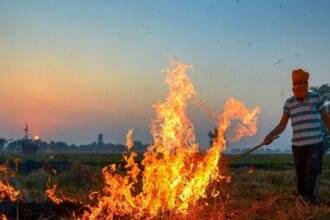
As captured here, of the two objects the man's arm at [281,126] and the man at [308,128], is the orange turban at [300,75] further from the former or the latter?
the man's arm at [281,126]

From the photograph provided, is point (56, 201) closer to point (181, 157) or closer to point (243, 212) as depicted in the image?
point (181, 157)

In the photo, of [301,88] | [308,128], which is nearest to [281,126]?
[308,128]

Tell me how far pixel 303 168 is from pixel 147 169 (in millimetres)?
2900

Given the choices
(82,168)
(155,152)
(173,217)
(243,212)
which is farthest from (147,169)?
(82,168)

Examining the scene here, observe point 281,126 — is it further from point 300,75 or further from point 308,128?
point 300,75

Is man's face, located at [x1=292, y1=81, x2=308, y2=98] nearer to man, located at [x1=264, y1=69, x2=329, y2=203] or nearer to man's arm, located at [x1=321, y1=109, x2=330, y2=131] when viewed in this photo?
man, located at [x1=264, y1=69, x2=329, y2=203]

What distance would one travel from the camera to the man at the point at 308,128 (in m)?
9.73

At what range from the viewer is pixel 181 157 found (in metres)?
8.88

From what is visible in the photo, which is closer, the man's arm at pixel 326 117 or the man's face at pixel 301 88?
the man's arm at pixel 326 117

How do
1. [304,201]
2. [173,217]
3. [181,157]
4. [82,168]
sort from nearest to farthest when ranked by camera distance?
[173,217] < [181,157] < [304,201] < [82,168]

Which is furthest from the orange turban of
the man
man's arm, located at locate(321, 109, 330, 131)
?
man's arm, located at locate(321, 109, 330, 131)

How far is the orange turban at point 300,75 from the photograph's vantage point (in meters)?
9.65

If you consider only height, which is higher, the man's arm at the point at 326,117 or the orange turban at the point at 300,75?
the orange turban at the point at 300,75

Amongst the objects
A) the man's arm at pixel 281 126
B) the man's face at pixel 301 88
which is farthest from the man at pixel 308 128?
the man's arm at pixel 281 126
